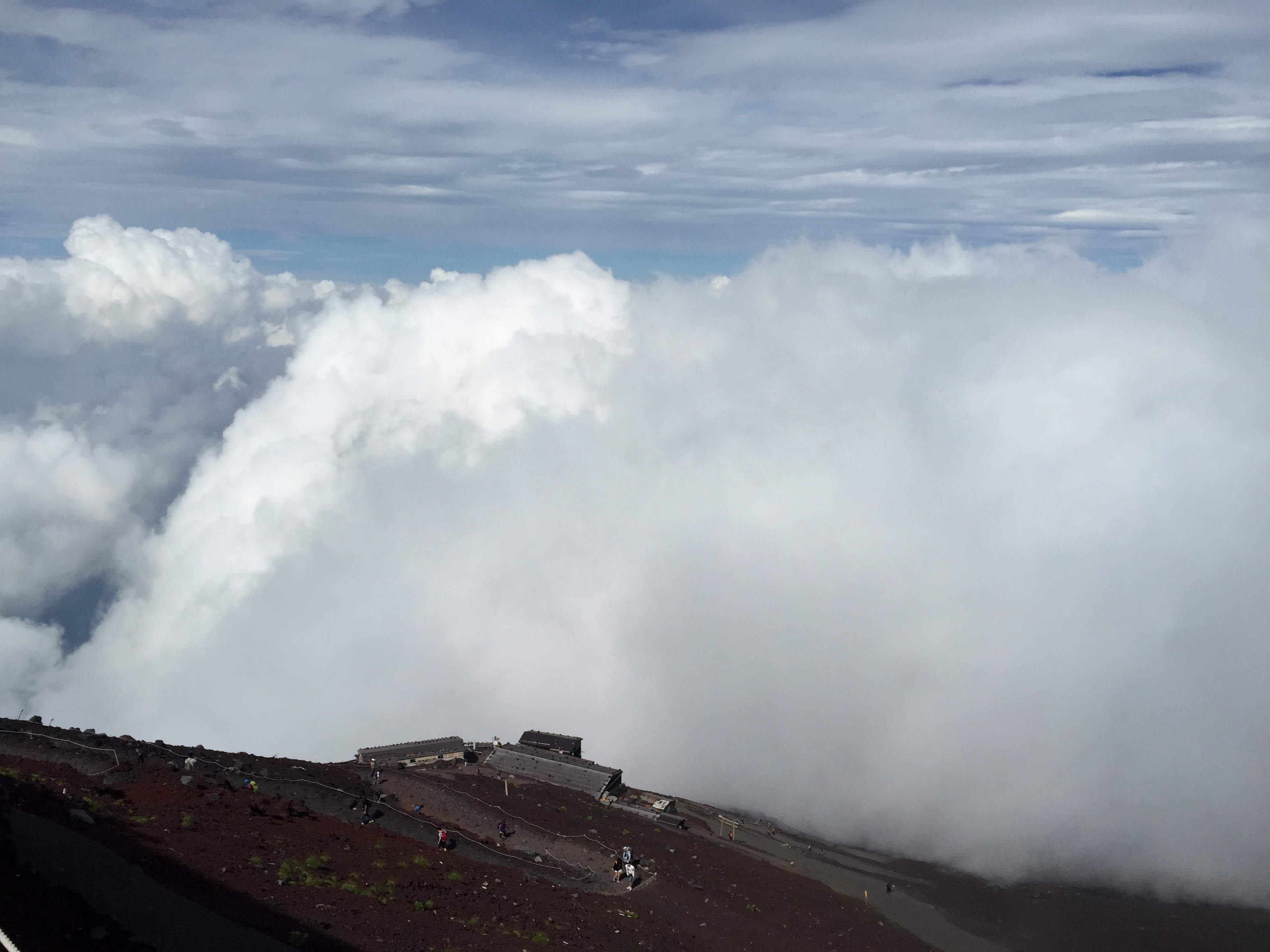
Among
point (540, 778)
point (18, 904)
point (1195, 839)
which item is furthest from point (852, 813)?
point (18, 904)

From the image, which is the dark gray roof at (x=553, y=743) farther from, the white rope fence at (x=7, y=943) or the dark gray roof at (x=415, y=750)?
the white rope fence at (x=7, y=943)

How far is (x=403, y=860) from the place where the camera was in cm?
3831

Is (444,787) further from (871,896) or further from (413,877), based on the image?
(871,896)

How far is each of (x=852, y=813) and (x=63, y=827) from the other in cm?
8072

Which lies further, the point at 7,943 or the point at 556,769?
the point at 556,769

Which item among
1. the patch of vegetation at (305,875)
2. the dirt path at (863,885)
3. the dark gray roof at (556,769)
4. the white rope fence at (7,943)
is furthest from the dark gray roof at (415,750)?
the white rope fence at (7,943)

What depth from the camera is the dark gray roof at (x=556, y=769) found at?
62656mm

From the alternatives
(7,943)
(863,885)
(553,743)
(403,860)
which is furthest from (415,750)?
(7,943)

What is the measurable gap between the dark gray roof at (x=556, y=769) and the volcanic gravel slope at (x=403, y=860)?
6.05 metres

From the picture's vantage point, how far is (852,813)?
3706 inches

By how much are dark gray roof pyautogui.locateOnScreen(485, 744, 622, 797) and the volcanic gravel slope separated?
6.05m

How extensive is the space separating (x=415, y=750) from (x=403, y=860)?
1221 inches

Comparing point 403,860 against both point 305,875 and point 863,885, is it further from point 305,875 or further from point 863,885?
point 863,885

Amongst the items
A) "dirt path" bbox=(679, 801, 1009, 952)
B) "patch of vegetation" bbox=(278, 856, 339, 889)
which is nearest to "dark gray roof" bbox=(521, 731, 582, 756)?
"dirt path" bbox=(679, 801, 1009, 952)
